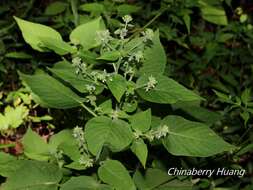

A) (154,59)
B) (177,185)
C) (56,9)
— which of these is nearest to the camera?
(154,59)

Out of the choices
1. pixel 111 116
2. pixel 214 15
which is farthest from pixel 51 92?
pixel 214 15

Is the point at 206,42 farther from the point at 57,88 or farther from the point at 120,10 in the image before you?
the point at 57,88

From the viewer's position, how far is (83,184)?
4.01 feet

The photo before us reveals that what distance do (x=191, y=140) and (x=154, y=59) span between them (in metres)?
0.27

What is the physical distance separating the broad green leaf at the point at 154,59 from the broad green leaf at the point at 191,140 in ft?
0.49

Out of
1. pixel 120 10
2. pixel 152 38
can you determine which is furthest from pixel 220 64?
pixel 152 38

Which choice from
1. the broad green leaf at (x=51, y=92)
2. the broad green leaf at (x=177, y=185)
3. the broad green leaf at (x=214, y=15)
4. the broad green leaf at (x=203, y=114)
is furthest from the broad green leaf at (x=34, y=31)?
the broad green leaf at (x=214, y=15)

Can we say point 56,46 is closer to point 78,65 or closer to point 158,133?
point 78,65

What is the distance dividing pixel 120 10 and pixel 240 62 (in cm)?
107

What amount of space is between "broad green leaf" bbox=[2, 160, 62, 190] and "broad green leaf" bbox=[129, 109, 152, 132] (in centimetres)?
29

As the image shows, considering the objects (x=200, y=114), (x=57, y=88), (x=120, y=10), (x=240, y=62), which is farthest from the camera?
(x=240, y=62)

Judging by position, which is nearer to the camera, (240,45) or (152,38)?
(152,38)

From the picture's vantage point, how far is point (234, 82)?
2.44 metres

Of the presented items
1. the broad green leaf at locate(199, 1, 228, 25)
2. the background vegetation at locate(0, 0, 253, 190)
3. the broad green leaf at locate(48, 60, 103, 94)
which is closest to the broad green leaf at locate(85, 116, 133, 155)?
the background vegetation at locate(0, 0, 253, 190)
